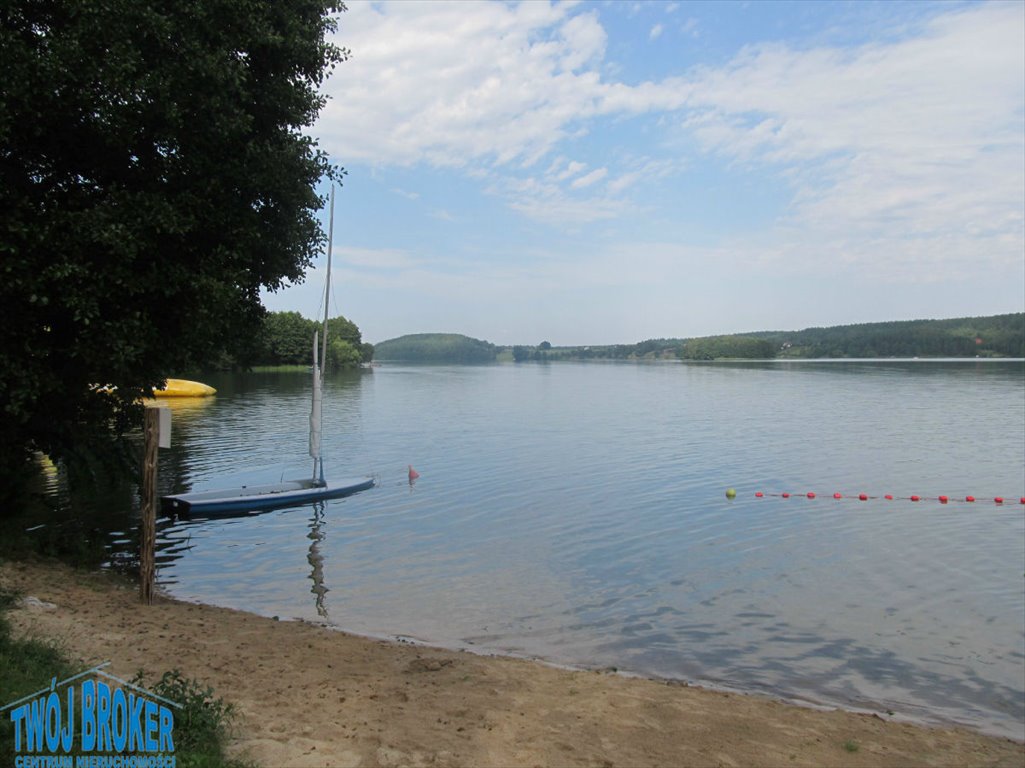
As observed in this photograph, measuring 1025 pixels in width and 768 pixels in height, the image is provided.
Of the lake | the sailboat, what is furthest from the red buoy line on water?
the sailboat

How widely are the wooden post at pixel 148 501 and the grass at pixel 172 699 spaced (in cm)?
448

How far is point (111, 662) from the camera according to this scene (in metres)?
9.09

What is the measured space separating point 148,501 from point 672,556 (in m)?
12.3

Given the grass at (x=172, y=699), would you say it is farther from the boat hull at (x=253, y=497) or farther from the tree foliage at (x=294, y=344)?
the tree foliage at (x=294, y=344)

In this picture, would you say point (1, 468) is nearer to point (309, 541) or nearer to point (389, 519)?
point (309, 541)

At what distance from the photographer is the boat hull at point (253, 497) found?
22250 millimetres

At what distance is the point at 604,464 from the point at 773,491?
27.9 feet

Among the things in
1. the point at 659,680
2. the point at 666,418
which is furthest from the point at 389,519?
the point at 666,418

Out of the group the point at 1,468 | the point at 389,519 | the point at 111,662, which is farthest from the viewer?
the point at 389,519

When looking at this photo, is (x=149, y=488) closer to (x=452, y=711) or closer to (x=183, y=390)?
(x=452, y=711)

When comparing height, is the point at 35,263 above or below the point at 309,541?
above

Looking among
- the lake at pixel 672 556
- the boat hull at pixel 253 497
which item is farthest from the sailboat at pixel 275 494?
the lake at pixel 672 556

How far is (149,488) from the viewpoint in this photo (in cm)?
1284

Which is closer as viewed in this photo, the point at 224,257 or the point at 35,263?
the point at 35,263
